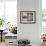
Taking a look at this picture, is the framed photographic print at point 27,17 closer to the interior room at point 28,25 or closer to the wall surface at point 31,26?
the interior room at point 28,25

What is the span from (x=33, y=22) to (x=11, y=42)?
3.83 feet

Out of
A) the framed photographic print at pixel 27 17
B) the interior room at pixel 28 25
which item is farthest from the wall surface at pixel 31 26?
the framed photographic print at pixel 27 17

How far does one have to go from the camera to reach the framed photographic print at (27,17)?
5493 mm

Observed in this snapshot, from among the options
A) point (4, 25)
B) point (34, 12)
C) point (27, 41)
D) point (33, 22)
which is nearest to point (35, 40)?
point (27, 41)

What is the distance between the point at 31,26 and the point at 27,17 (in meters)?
0.38

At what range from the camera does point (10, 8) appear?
7590 millimetres

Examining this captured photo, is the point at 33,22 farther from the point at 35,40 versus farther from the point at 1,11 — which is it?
the point at 1,11

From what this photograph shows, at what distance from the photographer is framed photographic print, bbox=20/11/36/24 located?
18.0 ft

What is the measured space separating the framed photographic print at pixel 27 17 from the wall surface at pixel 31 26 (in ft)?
0.38

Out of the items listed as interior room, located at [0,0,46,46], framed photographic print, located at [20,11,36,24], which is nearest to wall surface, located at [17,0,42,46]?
interior room, located at [0,0,46,46]

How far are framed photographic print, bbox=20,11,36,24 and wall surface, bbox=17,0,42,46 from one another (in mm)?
115

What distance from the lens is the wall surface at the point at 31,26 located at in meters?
5.46

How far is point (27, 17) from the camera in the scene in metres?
5.54

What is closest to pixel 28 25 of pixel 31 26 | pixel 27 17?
pixel 31 26
